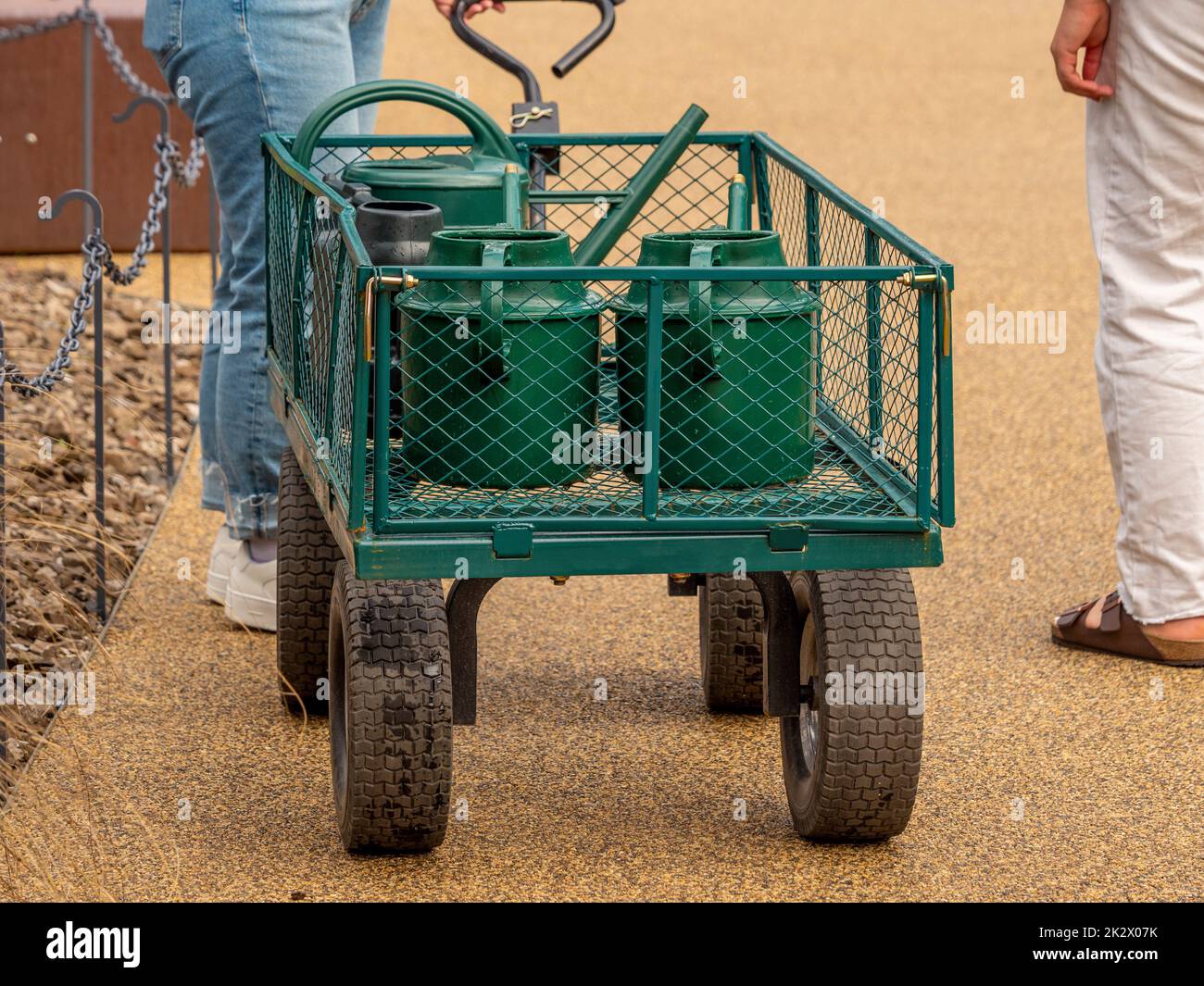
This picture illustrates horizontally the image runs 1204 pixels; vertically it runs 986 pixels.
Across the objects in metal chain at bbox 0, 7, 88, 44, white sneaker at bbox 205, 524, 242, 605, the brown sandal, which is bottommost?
the brown sandal

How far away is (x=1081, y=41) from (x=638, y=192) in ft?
3.29

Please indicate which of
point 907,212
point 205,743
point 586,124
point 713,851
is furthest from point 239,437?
point 586,124

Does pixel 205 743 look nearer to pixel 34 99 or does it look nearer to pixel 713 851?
pixel 713 851

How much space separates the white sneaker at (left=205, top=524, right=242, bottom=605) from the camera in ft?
14.2

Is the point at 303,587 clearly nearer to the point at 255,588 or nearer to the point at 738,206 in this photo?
the point at 255,588

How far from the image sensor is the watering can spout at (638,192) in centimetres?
338

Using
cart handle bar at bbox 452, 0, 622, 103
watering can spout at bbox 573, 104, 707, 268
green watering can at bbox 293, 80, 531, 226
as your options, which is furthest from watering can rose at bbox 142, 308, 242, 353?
watering can spout at bbox 573, 104, 707, 268

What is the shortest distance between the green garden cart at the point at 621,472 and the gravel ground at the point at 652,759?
0.15 metres

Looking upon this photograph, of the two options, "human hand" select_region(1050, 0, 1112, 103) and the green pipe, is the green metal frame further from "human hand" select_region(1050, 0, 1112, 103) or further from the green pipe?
"human hand" select_region(1050, 0, 1112, 103)

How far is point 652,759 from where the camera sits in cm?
354

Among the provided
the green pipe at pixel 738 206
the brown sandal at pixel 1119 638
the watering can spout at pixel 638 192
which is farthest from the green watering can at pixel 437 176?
the brown sandal at pixel 1119 638

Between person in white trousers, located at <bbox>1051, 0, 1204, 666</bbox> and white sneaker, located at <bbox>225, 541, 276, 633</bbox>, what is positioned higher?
person in white trousers, located at <bbox>1051, 0, 1204, 666</bbox>

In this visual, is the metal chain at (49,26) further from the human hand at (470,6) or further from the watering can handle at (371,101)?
the watering can handle at (371,101)

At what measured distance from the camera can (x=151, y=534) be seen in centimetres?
495
